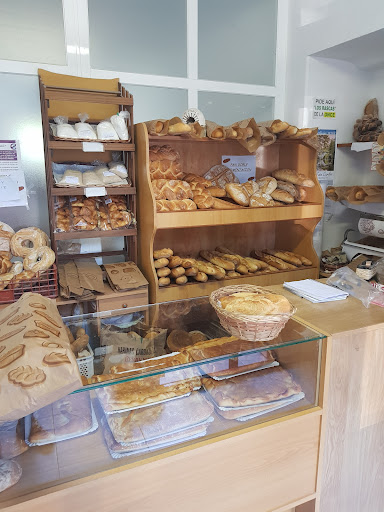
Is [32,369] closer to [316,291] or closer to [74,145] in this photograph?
[316,291]

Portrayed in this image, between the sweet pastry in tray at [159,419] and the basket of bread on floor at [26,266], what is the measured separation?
121 centimetres

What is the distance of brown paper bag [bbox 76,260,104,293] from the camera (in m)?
2.16

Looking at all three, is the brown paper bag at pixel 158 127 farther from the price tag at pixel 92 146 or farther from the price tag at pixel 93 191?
the price tag at pixel 93 191

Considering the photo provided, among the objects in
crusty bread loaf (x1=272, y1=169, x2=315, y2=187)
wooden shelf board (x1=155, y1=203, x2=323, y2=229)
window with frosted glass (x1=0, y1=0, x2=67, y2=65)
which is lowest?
wooden shelf board (x1=155, y1=203, x2=323, y2=229)

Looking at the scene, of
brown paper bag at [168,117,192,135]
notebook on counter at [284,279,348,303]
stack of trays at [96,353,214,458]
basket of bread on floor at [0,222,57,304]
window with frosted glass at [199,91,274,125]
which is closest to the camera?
stack of trays at [96,353,214,458]

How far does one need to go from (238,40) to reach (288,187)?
1.21 meters

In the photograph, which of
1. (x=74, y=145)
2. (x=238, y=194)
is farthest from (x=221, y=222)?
(x=74, y=145)

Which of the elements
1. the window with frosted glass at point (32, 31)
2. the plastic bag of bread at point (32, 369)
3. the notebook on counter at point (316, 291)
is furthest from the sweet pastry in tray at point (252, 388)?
the window with frosted glass at point (32, 31)

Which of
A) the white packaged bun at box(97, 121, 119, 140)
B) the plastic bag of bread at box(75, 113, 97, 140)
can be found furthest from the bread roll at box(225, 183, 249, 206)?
the plastic bag of bread at box(75, 113, 97, 140)

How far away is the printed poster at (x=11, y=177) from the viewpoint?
2.39 m

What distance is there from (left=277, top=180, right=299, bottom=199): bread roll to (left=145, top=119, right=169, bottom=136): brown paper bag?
95cm

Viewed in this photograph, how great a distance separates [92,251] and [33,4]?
4.89 feet

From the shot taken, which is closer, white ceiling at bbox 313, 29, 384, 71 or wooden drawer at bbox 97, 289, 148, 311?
wooden drawer at bbox 97, 289, 148, 311

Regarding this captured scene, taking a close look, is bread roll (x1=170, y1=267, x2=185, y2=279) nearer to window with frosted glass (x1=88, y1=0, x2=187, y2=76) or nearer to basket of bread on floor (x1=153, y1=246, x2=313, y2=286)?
basket of bread on floor (x1=153, y1=246, x2=313, y2=286)
